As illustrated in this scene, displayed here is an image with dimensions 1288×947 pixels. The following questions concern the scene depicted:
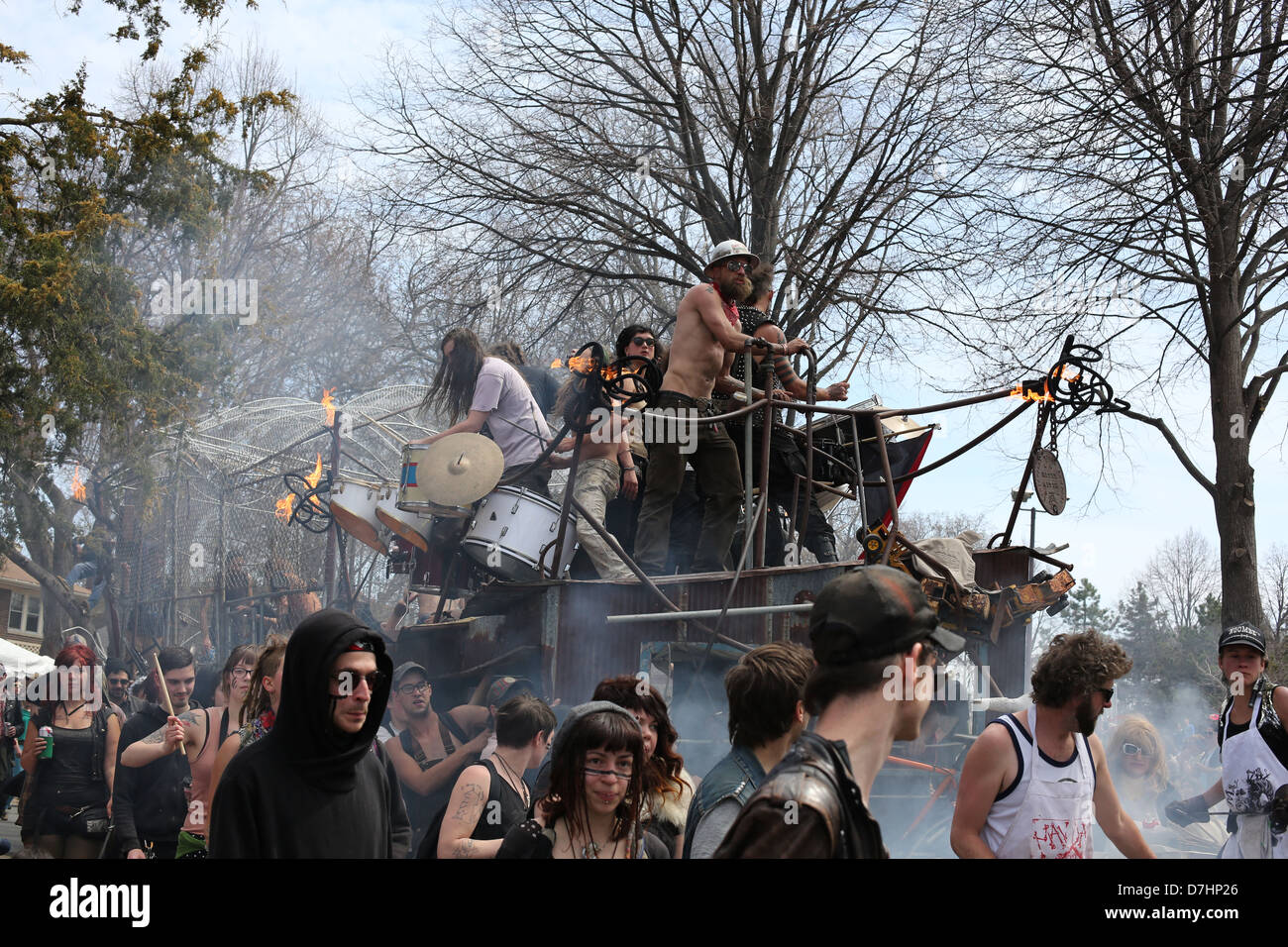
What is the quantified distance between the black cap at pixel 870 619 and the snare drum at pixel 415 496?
218 inches

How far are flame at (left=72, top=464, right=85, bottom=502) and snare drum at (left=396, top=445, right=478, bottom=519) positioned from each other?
1042 cm

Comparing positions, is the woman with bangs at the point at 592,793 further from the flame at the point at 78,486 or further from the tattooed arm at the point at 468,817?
the flame at the point at 78,486

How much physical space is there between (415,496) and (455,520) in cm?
41

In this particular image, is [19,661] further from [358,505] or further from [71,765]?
[71,765]

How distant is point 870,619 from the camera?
8.03 feet

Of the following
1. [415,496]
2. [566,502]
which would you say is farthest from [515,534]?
[415,496]

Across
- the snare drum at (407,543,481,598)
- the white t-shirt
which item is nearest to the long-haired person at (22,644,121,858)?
the snare drum at (407,543,481,598)

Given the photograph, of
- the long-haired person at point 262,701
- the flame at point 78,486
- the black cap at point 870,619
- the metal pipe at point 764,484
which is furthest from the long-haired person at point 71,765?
the flame at point 78,486

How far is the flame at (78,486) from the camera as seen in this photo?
16625 mm

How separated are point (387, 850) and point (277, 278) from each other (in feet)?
77.4

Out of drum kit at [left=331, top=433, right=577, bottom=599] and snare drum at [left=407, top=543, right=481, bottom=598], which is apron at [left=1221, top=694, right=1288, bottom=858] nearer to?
drum kit at [left=331, top=433, right=577, bottom=599]

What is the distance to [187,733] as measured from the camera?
5531 millimetres
